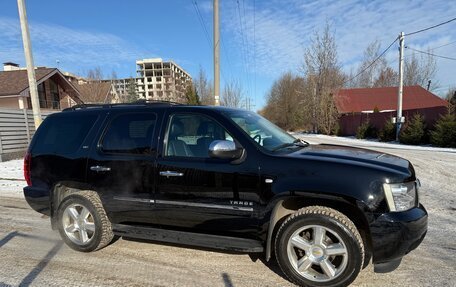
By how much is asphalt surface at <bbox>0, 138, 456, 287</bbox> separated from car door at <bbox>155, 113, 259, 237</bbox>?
0.49 m

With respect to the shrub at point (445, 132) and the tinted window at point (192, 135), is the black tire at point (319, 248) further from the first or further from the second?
the shrub at point (445, 132)

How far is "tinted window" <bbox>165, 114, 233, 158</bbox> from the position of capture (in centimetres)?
389

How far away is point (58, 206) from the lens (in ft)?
15.0

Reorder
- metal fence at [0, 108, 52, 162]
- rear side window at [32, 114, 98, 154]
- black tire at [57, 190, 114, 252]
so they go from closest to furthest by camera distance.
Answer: black tire at [57, 190, 114, 252] → rear side window at [32, 114, 98, 154] → metal fence at [0, 108, 52, 162]

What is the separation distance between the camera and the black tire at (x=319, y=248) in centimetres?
324

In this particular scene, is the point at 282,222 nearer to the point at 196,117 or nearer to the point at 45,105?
the point at 196,117

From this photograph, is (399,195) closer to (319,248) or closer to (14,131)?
(319,248)

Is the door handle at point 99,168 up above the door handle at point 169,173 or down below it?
above

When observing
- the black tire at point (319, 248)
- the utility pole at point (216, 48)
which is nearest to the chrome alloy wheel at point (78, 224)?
the black tire at point (319, 248)

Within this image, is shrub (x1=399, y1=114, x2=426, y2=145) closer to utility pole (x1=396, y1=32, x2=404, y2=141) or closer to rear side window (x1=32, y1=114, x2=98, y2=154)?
utility pole (x1=396, y1=32, x2=404, y2=141)

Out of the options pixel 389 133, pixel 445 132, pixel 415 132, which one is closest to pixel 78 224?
pixel 445 132

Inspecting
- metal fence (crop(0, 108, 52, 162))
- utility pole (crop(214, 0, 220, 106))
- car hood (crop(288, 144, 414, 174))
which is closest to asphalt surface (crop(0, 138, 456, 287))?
car hood (crop(288, 144, 414, 174))

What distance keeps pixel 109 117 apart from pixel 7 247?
236 cm

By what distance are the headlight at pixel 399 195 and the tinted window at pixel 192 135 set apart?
1.76 m
